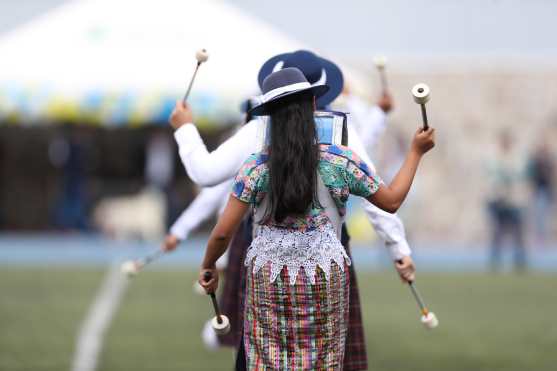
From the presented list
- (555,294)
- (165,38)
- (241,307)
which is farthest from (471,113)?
(241,307)

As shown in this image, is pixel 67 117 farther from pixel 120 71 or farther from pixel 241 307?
pixel 241 307

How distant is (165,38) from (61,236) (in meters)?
5.67

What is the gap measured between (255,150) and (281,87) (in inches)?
17.9

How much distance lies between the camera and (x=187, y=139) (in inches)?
199

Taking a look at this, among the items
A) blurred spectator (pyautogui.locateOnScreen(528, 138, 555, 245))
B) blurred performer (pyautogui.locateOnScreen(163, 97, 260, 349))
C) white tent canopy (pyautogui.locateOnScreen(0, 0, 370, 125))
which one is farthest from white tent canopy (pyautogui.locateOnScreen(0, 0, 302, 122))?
blurred performer (pyautogui.locateOnScreen(163, 97, 260, 349))

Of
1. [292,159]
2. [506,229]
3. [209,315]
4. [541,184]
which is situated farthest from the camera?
[541,184]

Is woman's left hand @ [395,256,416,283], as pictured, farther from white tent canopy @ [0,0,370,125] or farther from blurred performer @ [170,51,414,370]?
white tent canopy @ [0,0,370,125]

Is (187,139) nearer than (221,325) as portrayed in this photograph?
No

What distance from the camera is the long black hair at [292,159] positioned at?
14.8ft

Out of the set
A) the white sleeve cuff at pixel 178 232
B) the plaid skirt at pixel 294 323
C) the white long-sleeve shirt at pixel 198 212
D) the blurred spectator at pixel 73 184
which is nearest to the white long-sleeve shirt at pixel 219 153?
the plaid skirt at pixel 294 323

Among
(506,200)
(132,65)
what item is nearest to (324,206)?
(506,200)

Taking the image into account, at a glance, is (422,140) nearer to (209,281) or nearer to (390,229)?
(390,229)

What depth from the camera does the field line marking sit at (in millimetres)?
8197

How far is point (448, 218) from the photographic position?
23375mm
